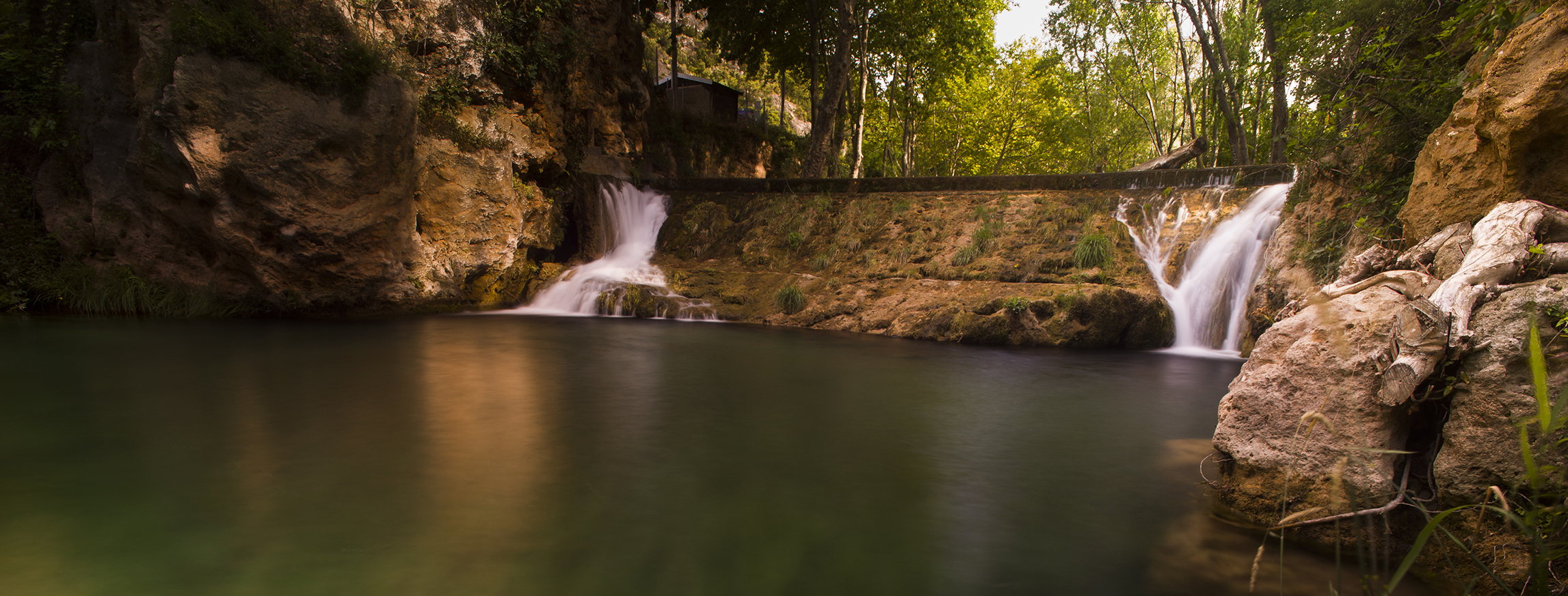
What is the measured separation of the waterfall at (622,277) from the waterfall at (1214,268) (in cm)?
842

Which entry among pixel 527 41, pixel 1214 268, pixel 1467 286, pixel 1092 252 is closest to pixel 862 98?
pixel 527 41

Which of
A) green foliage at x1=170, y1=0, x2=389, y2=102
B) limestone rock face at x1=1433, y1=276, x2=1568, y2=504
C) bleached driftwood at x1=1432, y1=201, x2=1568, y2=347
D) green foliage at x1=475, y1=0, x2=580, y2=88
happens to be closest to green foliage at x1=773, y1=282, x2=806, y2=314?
green foliage at x1=475, y1=0, x2=580, y2=88

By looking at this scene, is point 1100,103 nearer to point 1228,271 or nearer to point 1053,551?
point 1228,271

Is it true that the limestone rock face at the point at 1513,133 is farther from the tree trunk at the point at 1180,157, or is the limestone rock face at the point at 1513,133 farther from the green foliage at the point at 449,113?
the green foliage at the point at 449,113

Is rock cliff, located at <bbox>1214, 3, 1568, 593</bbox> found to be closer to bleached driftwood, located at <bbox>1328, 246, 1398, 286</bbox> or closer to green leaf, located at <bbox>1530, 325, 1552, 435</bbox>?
bleached driftwood, located at <bbox>1328, 246, 1398, 286</bbox>

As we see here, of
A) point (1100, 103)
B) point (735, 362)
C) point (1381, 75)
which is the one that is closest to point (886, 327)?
point (735, 362)

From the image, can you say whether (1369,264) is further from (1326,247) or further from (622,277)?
(622,277)

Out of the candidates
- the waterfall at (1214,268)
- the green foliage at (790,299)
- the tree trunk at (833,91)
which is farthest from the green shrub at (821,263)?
the waterfall at (1214,268)

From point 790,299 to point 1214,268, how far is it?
24.3ft

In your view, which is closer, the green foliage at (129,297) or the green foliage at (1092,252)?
the green foliage at (129,297)

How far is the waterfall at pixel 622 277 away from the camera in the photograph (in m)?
15.4

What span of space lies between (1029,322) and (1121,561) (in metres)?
8.44

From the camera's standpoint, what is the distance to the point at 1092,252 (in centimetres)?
1318

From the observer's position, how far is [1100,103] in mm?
37781
